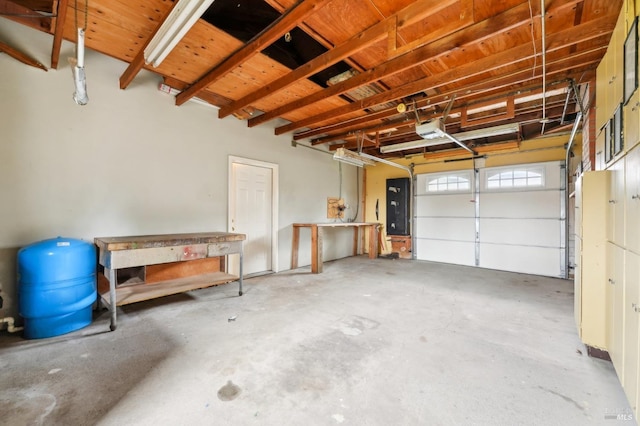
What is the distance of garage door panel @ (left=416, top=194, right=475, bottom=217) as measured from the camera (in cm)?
580

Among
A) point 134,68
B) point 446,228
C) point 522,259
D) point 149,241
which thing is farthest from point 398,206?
point 134,68

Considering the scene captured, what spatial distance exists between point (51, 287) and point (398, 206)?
6282 millimetres

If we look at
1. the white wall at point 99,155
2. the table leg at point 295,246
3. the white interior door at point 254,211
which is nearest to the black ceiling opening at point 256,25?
the white wall at point 99,155

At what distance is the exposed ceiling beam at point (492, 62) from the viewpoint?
2031 millimetres

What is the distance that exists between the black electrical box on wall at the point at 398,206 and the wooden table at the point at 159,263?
447cm

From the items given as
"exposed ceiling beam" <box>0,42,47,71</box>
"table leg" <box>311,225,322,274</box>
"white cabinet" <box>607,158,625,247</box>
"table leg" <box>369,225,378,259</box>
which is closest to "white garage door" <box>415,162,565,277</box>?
"table leg" <box>369,225,378,259</box>

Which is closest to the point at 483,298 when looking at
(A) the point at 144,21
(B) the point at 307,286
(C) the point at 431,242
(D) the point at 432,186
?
(B) the point at 307,286

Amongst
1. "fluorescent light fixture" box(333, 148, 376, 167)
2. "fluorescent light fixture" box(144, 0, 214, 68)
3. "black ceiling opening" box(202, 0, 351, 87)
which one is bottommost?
"fluorescent light fixture" box(333, 148, 376, 167)

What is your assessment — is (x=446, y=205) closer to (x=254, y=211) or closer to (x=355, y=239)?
(x=355, y=239)

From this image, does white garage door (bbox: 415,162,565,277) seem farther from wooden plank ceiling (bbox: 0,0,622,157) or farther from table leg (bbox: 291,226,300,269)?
table leg (bbox: 291,226,300,269)

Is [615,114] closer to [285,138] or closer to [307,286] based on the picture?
[307,286]

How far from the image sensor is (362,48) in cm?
228

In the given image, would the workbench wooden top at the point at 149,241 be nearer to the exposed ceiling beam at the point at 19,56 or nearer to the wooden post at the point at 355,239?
the exposed ceiling beam at the point at 19,56

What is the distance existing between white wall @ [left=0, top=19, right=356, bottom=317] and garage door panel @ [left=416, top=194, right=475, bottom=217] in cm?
439
